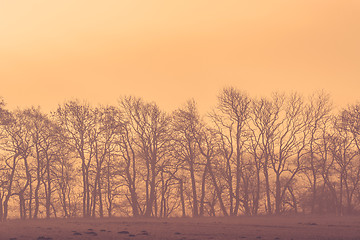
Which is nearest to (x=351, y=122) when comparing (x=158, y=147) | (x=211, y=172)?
(x=211, y=172)

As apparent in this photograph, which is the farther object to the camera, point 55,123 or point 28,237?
point 55,123

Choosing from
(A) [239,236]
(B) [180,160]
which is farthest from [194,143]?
(A) [239,236]

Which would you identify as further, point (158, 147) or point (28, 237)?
point (158, 147)

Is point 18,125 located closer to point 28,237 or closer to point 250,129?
point 250,129

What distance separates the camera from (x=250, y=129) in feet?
253

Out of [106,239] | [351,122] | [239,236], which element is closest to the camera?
[106,239]

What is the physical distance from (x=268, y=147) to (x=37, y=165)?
34.5 m

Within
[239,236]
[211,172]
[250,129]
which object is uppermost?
[250,129]

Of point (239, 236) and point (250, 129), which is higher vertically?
point (250, 129)

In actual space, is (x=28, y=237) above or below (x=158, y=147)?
below

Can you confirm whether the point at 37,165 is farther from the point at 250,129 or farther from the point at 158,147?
the point at 250,129

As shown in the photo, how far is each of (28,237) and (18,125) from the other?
47.0 metres

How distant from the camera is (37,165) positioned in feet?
258

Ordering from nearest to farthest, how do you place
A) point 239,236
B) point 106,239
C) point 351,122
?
point 106,239
point 239,236
point 351,122
